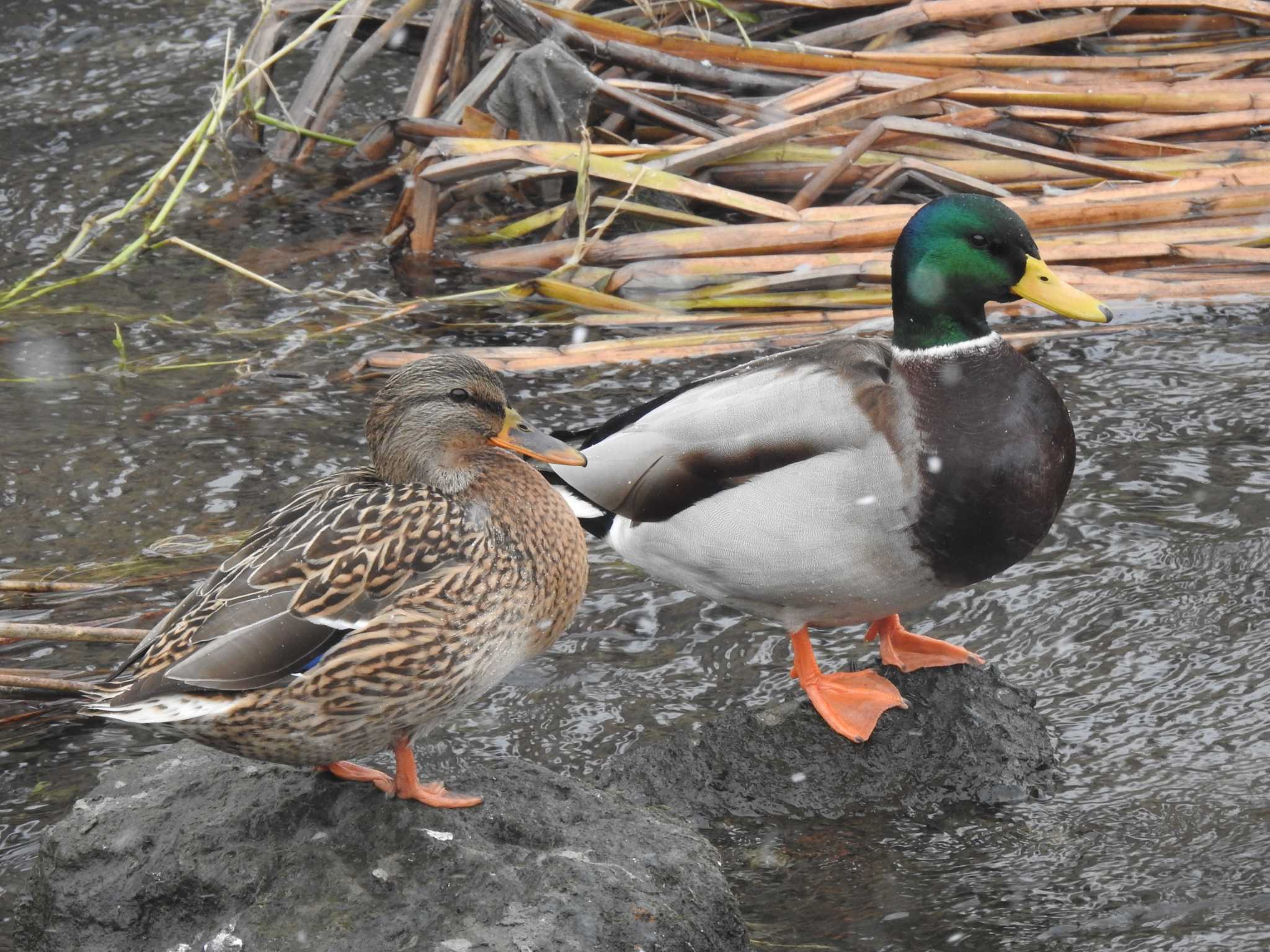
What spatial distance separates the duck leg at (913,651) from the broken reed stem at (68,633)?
1728mm

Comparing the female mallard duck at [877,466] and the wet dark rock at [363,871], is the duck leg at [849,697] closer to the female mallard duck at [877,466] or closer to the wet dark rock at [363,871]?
the female mallard duck at [877,466]

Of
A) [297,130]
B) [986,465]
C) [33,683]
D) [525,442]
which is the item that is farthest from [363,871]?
[297,130]

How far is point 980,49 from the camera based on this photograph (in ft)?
20.7

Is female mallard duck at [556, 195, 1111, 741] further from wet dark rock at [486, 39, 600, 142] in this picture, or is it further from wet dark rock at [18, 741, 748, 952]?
wet dark rock at [486, 39, 600, 142]

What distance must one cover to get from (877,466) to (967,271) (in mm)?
548

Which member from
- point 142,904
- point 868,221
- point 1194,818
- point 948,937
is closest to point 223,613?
point 142,904

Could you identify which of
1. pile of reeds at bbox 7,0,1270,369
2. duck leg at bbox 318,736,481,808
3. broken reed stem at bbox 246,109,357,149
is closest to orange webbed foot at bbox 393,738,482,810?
duck leg at bbox 318,736,481,808

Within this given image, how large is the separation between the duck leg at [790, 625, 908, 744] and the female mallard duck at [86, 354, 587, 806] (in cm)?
76

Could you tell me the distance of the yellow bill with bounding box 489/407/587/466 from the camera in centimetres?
319

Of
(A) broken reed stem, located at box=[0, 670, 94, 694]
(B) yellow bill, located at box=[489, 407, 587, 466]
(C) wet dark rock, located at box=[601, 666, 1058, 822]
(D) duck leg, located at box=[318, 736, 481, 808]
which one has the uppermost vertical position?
(B) yellow bill, located at box=[489, 407, 587, 466]

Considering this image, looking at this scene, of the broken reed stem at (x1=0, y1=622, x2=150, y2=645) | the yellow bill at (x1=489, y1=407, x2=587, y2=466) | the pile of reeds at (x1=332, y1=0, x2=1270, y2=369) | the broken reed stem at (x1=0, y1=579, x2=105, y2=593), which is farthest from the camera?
the pile of reeds at (x1=332, y1=0, x2=1270, y2=369)

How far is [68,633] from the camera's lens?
3787 millimetres

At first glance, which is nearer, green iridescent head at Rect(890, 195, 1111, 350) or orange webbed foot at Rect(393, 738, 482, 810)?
orange webbed foot at Rect(393, 738, 482, 810)

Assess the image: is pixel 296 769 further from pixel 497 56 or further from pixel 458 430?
pixel 497 56
